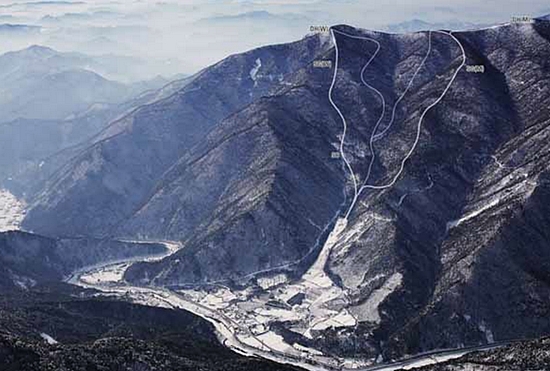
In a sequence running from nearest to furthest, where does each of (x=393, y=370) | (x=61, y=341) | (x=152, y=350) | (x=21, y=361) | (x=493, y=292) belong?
(x=21, y=361) < (x=152, y=350) < (x=61, y=341) < (x=393, y=370) < (x=493, y=292)

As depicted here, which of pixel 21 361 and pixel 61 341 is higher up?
pixel 21 361

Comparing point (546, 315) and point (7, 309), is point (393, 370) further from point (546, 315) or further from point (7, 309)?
point (7, 309)

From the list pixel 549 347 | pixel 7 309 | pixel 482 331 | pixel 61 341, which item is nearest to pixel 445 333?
pixel 482 331

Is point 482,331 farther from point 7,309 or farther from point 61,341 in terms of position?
point 7,309

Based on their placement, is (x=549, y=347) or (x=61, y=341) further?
(x=61, y=341)

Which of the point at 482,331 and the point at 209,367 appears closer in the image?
the point at 209,367

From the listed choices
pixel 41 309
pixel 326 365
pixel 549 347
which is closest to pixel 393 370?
pixel 326 365

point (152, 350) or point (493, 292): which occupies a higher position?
point (152, 350)

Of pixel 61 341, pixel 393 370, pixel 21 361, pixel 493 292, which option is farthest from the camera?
pixel 493 292

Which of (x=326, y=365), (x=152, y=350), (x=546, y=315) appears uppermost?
(x=152, y=350)
